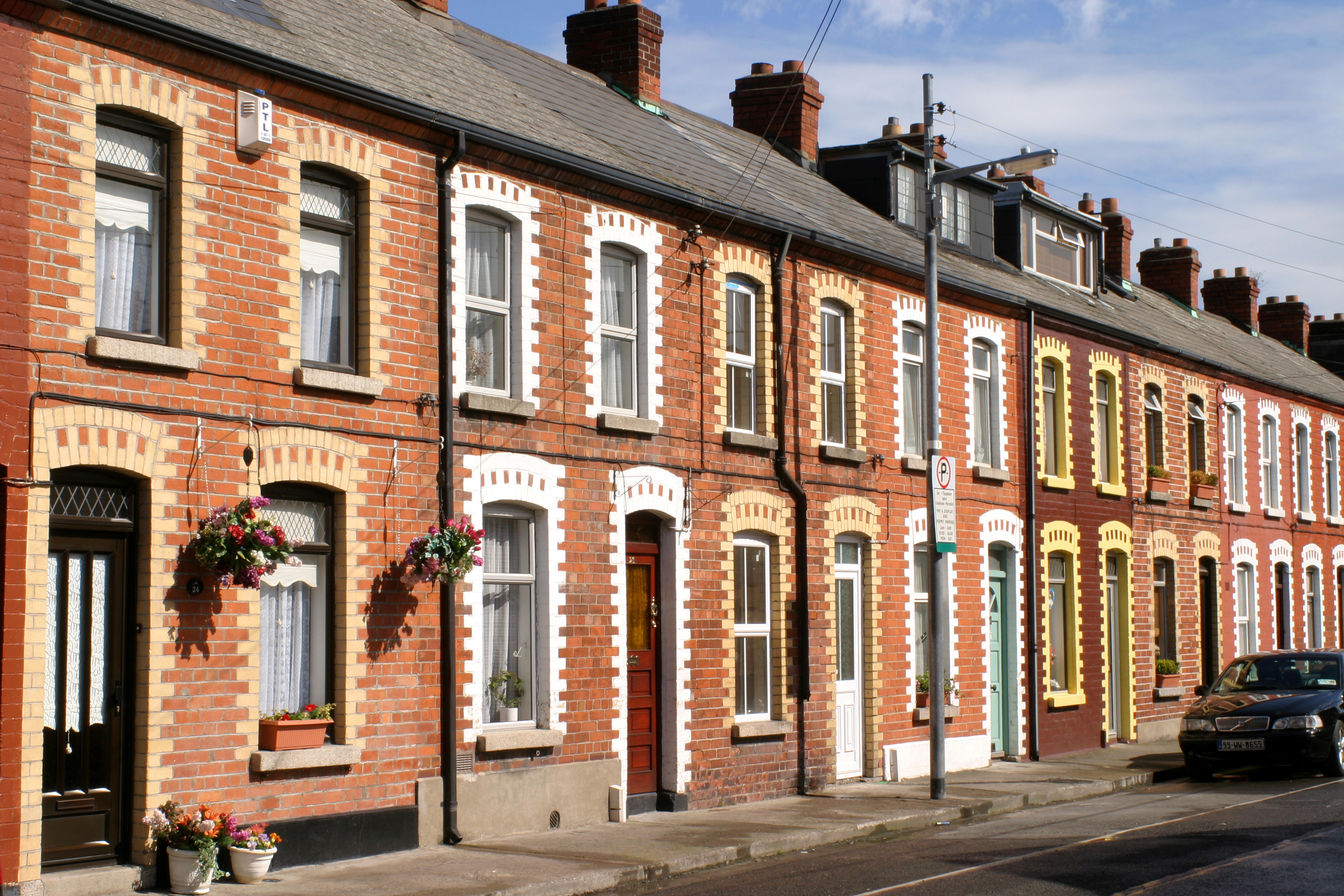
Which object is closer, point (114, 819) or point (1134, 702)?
point (114, 819)

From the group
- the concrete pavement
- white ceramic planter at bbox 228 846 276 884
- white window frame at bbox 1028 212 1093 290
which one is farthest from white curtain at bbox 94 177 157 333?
white window frame at bbox 1028 212 1093 290

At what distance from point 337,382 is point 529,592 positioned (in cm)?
329

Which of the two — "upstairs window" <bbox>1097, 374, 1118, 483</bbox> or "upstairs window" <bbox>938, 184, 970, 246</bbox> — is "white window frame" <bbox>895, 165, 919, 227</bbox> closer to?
"upstairs window" <bbox>938, 184, 970, 246</bbox>

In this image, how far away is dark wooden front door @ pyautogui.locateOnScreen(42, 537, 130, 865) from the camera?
420 inches

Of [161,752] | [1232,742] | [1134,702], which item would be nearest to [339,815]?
[161,752]

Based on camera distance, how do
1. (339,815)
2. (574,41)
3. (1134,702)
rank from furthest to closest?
(1134,702)
(574,41)
(339,815)

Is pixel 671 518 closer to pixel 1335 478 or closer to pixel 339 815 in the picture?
pixel 339 815

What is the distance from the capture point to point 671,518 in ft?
53.4

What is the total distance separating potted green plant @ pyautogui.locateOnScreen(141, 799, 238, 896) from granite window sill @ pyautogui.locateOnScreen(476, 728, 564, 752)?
3.01 metres

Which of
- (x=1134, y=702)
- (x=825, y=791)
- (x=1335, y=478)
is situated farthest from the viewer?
(x=1335, y=478)

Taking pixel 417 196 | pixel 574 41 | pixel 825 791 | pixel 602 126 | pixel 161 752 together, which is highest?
pixel 574 41

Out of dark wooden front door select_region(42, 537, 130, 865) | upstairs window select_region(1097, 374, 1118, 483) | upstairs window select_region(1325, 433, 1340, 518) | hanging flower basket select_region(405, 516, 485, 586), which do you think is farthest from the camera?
upstairs window select_region(1325, 433, 1340, 518)

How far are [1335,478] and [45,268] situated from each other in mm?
31838

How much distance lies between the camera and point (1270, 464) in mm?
32438
